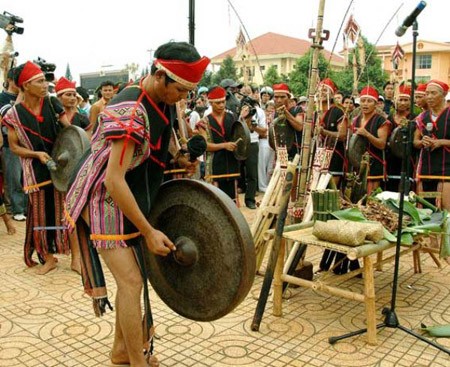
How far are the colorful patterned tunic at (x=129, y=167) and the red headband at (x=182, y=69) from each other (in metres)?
0.18

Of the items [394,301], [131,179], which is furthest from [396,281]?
[131,179]

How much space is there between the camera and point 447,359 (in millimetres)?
3330

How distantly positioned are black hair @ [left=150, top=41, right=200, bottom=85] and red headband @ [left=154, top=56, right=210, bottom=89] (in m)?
0.02

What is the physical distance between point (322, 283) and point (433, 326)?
913mm

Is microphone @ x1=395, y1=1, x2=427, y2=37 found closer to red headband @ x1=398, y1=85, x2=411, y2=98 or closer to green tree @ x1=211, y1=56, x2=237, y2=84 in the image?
red headband @ x1=398, y1=85, x2=411, y2=98

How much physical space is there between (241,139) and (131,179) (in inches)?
167

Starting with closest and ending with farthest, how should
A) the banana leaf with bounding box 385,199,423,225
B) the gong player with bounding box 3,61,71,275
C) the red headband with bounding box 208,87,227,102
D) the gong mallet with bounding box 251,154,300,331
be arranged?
the gong mallet with bounding box 251,154,300,331
the banana leaf with bounding box 385,199,423,225
the gong player with bounding box 3,61,71,275
the red headband with bounding box 208,87,227,102

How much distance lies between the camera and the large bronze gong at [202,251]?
8.24 feet

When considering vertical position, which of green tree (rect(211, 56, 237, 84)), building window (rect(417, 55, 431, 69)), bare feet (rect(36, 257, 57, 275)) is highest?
building window (rect(417, 55, 431, 69))

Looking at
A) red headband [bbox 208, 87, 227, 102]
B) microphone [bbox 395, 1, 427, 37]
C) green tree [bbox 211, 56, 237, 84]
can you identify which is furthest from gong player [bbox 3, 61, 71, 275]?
green tree [bbox 211, 56, 237, 84]

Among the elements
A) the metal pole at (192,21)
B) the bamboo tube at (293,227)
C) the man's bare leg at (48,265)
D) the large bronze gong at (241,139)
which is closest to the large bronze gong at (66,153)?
the man's bare leg at (48,265)

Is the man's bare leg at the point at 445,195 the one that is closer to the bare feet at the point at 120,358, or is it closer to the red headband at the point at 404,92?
the red headband at the point at 404,92

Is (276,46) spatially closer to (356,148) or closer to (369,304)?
(356,148)

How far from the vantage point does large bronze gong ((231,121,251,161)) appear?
6.83m
